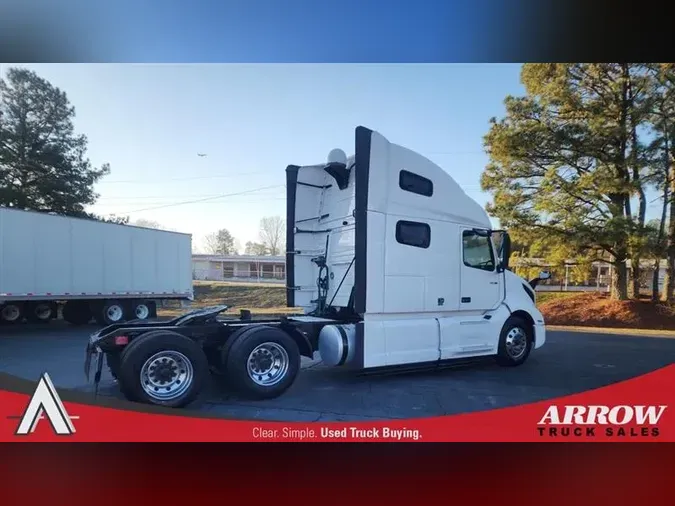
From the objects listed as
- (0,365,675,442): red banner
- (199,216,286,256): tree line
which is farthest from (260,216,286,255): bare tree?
(0,365,675,442): red banner

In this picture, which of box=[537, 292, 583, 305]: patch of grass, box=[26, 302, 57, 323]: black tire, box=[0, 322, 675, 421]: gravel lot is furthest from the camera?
box=[537, 292, 583, 305]: patch of grass

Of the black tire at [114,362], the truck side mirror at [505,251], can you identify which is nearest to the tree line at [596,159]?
the truck side mirror at [505,251]

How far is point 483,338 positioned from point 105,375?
11.6ft

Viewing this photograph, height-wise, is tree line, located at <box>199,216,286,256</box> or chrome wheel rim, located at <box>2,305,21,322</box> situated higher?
tree line, located at <box>199,216,286,256</box>

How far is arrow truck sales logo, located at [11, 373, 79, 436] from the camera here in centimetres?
306

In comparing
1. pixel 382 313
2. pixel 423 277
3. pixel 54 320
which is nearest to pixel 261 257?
pixel 382 313

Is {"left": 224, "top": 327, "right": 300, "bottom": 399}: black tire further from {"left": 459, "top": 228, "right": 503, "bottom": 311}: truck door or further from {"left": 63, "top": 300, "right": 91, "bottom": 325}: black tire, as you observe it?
{"left": 459, "top": 228, "right": 503, "bottom": 311}: truck door

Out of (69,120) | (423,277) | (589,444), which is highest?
(69,120)

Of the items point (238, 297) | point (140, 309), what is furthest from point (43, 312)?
point (238, 297)

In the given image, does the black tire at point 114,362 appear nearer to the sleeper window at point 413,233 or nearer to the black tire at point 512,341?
the sleeper window at point 413,233

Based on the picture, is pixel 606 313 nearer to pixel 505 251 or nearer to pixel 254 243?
pixel 505 251

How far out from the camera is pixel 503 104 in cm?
318

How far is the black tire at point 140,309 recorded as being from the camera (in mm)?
3996
